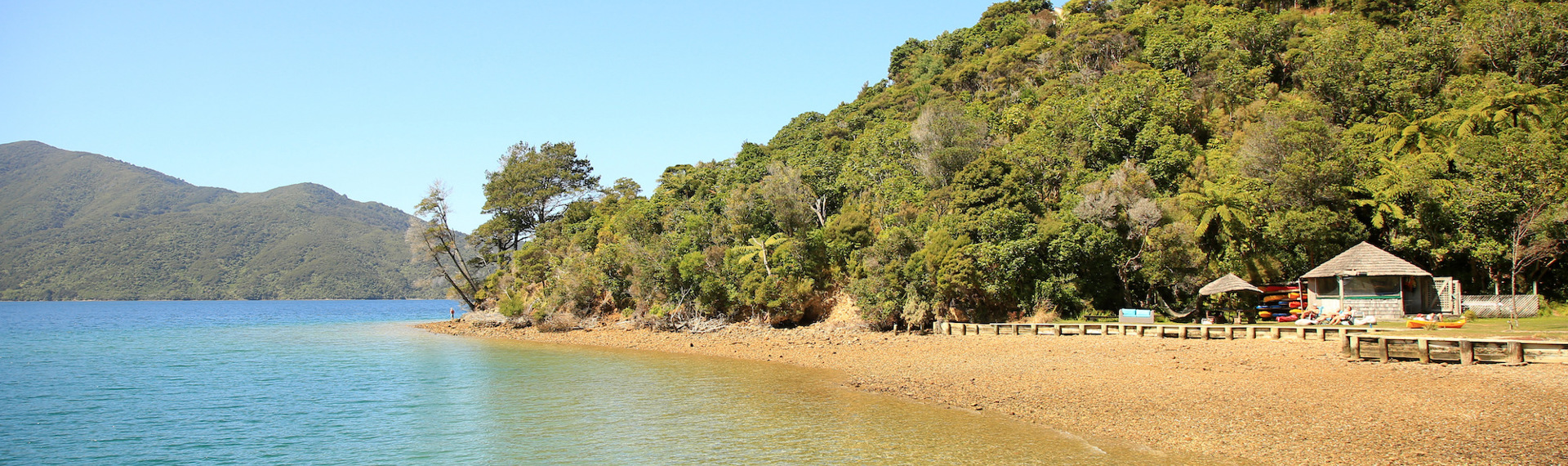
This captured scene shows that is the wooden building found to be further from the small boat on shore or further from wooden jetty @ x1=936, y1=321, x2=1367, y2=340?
wooden jetty @ x1=936, y1=321, x2=1367, y2=340

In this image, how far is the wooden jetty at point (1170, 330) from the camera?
65.0 ft

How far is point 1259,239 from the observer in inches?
1104

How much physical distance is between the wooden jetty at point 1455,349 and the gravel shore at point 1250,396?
0.29 meters

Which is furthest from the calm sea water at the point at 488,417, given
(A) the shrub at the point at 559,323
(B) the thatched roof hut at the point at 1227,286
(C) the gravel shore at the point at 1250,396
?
(B) the thatched roof hut at the point at 1227,286

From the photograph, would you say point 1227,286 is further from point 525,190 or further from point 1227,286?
point 525,190

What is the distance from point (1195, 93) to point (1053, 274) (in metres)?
18.6

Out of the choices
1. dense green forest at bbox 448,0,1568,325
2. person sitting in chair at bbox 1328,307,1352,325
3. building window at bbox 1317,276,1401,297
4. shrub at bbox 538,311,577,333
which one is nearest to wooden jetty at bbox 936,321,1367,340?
person sitting in chair at bbox 1328,307,1352,325

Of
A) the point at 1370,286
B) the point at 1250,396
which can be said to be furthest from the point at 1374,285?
the point at 1250,396

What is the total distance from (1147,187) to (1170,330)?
955cm

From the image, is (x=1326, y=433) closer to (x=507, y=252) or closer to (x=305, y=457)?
(x=305, y=457)

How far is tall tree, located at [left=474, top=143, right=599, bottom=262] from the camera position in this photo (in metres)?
54.2

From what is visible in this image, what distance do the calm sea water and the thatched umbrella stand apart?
47.2ft

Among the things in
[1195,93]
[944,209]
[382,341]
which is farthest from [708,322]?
[1195,93]

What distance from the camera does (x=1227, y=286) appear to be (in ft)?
82.3
